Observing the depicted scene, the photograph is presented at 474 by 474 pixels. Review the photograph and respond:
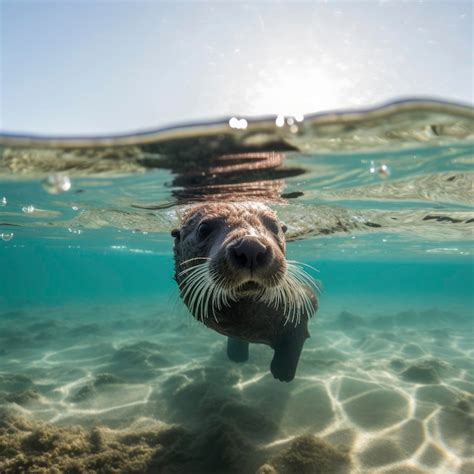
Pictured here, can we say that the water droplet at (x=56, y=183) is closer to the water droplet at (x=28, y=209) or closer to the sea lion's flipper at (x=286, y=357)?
the water droplet at (x=28, y=209)

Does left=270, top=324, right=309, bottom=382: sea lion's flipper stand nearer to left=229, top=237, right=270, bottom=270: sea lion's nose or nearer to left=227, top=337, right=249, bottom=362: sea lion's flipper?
left=229, top=237, right=270, bottom=270: sea lion's nose

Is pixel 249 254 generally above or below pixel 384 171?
below

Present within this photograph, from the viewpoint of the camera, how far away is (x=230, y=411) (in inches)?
281

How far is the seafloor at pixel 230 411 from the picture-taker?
5.48m

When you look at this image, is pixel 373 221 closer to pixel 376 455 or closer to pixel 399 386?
pixel 399 386

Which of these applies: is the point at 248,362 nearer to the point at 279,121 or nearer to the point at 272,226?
the point at 272,226

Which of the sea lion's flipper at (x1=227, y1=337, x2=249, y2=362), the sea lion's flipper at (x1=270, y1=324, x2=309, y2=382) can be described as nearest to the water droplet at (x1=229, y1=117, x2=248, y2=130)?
the sea lion's flipper at (x1=270, y1=324, x2=309, y2=382)

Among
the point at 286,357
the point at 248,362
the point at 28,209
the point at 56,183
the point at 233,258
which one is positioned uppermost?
the point at 56,183

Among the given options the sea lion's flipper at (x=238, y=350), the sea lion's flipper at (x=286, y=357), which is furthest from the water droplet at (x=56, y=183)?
the sea lion's flipper at (x=286, y=357)

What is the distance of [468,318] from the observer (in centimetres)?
2464

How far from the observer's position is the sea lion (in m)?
4.13

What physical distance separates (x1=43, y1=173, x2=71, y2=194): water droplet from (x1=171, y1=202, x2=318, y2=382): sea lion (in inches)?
181

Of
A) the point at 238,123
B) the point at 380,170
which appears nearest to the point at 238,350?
the point at 380,170

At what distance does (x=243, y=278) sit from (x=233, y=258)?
0.83 ft
